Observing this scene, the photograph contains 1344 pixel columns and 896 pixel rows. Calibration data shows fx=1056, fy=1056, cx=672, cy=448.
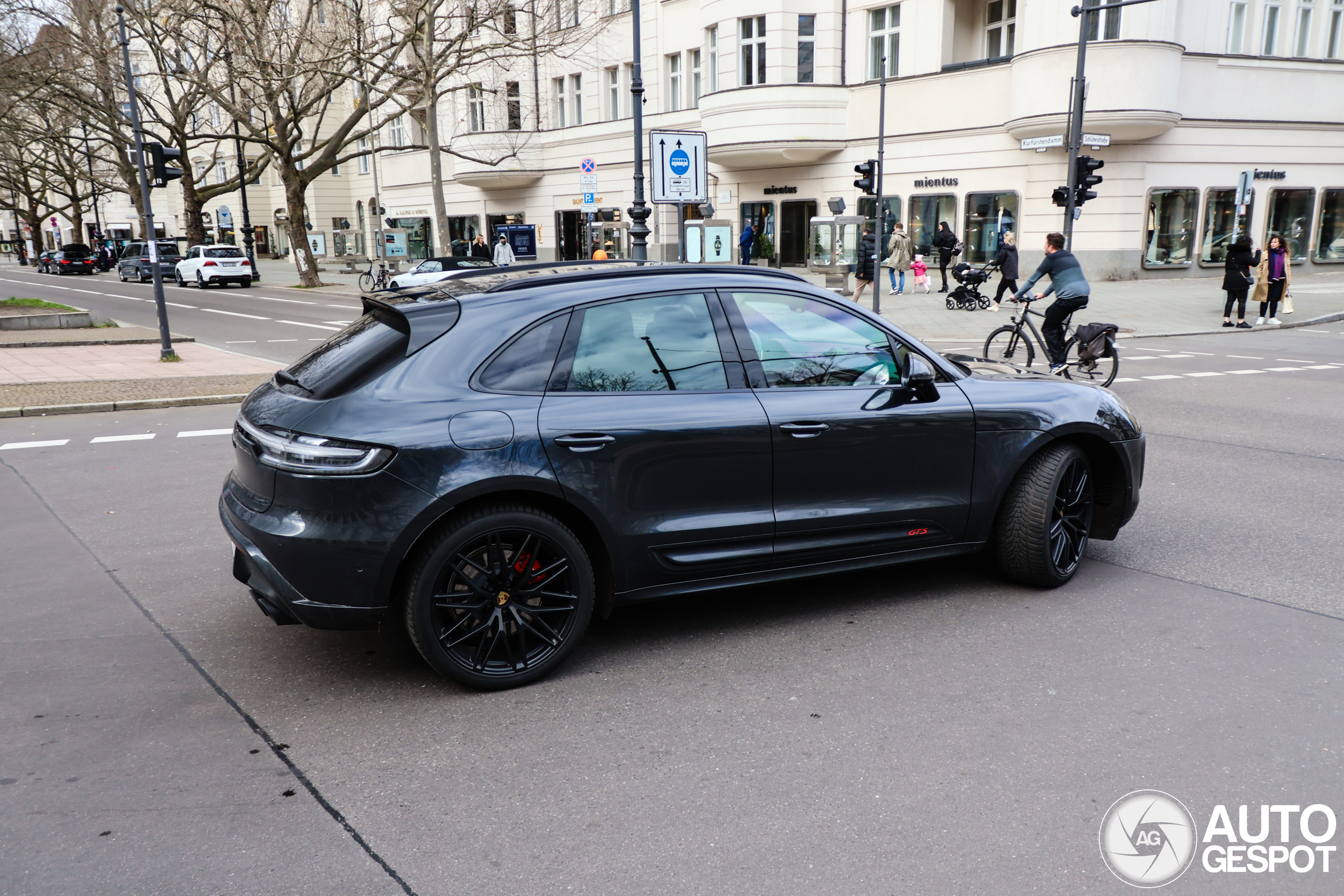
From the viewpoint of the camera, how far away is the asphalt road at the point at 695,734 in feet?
9.53

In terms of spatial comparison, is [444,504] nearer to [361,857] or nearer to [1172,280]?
[361,857]

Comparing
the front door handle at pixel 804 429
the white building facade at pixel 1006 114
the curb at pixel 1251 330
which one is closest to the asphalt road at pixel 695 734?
the front door handle at pixel 804 429

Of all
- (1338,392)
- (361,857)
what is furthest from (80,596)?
(1338,392)

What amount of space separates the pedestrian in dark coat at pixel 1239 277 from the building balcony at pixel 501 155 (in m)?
29.1

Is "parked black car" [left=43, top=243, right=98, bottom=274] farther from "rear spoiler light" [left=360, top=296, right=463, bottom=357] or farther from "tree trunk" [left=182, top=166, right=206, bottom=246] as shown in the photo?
"rear spoiler light" [left=360, top=296, right=463, bottom=357]

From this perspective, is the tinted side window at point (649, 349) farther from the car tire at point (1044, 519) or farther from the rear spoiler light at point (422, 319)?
the car tire at point (1044, 519)

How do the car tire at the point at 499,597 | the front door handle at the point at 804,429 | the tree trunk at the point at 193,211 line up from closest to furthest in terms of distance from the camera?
the car tire at the point at 499,597 < the front door handle at the point at 804,429 < the tree trunk at the point at 193,211

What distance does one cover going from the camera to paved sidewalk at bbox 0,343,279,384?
1337 cm

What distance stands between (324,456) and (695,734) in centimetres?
163

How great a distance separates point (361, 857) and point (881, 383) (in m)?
2.90

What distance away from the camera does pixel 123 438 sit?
31.0ft

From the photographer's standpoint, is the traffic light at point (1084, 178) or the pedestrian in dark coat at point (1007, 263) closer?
the traffic light at point (1084, 178)

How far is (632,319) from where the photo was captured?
4.31 m

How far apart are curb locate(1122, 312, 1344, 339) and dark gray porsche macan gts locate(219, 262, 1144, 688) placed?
15.7m
